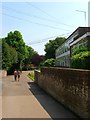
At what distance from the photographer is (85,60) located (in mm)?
16156

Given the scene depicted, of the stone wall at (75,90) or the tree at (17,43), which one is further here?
the tree at (17,43)

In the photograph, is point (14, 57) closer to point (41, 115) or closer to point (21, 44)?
point (21, 44)

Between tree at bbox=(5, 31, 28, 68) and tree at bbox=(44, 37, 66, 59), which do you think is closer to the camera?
tree at bbox=(5, 31, 28, 68)

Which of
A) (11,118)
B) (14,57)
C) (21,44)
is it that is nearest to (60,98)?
(11,118)

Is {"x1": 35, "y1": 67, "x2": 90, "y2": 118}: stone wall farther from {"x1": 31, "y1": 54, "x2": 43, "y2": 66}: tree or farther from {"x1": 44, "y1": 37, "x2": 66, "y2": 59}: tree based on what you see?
{"x1": 31, "y1": 54, "x2": 43, "y2": 66}: tree

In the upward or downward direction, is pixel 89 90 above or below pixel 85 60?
below

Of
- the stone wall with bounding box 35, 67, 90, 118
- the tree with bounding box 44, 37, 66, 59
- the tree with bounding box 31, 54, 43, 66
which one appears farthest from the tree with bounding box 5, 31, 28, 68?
the stone wall with bounding box 35, 67, 90, 118

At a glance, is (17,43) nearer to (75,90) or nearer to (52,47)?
(52,47)

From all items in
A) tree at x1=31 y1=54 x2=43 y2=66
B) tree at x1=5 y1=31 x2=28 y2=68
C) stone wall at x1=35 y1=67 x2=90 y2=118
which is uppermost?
tree at x1=5 y1=31 x2=28 y2=68

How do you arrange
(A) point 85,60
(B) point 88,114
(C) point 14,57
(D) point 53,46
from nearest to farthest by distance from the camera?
(B) point 88,114 < (A) point 85,60 < (C) point 14,57 < (D) point 53,46

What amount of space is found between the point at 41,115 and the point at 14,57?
60399 millimetres

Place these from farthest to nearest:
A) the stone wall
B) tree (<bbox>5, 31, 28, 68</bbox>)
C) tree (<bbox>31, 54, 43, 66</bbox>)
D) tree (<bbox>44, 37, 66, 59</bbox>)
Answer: tree (<bbox>31, 54, 43, 66</bbox>) < tree (<bbox>44, 37, 66, 59</bbox>) < tree (<bbox>5, 31, 28, 68</bbox>) < the stone wall

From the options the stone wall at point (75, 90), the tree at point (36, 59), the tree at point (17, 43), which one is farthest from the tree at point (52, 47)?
the stone wall at point (75, 90)

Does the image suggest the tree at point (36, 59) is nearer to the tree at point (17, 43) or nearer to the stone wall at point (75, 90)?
the tree at point (17, 43)
